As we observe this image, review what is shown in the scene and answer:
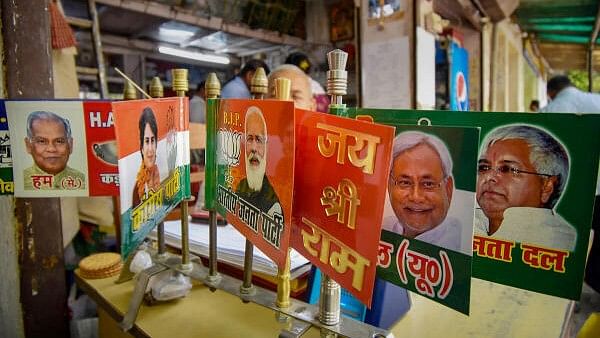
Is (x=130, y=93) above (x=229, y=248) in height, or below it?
above

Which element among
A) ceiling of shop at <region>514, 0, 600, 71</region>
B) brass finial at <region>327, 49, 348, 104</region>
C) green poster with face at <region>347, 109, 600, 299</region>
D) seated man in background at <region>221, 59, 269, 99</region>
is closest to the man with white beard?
brass finial at <region>327, 49, 348, 104</region>

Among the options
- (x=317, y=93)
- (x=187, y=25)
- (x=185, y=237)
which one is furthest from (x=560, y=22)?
(x=185, y=237)

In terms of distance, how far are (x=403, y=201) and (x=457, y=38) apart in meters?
3.08

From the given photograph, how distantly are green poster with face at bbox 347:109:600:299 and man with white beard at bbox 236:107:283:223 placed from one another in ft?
0.85

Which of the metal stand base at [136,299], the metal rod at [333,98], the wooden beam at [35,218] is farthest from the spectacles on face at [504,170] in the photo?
the wooden beam at [35,218]

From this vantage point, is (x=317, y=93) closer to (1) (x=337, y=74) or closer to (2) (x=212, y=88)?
(2) (x=212, y=88)

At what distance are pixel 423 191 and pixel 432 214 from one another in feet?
0.12

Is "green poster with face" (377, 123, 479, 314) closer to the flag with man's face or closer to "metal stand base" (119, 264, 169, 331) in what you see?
the flag with man's face

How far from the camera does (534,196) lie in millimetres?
515

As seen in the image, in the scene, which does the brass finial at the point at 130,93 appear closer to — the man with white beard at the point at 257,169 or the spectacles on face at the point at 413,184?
the man with white beard at the point at 257,169

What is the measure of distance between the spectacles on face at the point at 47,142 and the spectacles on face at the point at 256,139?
0.57m

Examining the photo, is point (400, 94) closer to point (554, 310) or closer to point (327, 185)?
point (554, 310)

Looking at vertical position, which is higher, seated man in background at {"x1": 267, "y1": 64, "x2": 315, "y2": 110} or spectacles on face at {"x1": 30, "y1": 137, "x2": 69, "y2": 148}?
seated man in background at {"x1": 267, "y1": 64, "x2": 315, "y2": 110}

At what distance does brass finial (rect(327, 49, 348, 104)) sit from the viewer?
60 cm
